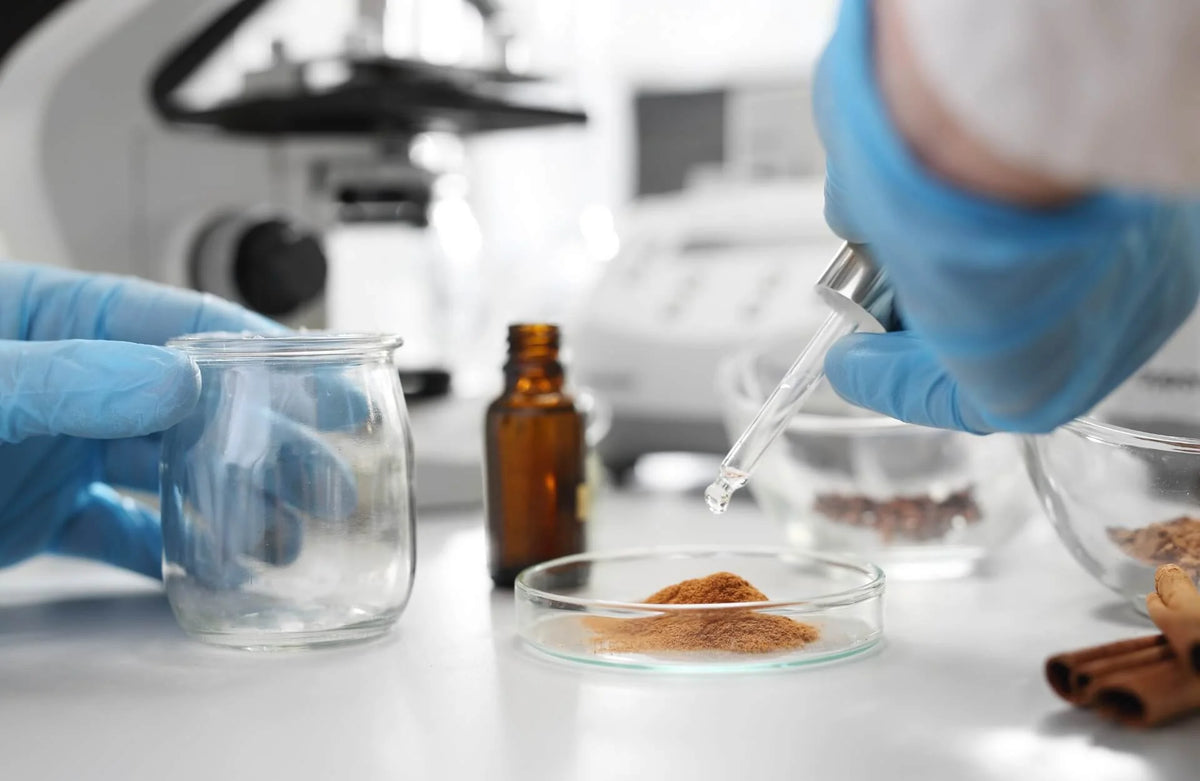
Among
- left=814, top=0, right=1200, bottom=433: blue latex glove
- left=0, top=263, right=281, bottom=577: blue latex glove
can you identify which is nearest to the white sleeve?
left=814, top=0, right=1200, bottom=433: blue latex glove

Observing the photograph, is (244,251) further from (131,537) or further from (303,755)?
(303,755)

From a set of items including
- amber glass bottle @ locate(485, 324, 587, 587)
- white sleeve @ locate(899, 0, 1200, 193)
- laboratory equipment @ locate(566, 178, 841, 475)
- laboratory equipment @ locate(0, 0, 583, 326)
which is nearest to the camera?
white sleeve @ locate(899, 0, 1200, 193)

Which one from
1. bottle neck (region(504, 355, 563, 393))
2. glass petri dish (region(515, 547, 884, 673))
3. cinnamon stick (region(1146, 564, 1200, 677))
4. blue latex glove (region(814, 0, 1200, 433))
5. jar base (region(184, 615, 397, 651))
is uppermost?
blue latex glove (region(814, 0, 1200, 433))

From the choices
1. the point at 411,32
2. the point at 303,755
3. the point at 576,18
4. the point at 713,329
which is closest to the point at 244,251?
the point at 411,32

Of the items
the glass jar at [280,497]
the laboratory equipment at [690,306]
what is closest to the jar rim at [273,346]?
the glass jar at [280,497]

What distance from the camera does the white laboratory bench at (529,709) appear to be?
481mm

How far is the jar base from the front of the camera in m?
Answer: 0.66

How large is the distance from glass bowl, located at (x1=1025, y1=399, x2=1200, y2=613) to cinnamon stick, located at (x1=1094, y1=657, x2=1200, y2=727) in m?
0.14

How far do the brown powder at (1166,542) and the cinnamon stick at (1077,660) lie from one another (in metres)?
0.11

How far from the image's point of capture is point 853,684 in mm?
592

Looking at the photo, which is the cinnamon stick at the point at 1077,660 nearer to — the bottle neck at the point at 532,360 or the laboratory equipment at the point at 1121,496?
the laboratory equipment at the point at 1121,496

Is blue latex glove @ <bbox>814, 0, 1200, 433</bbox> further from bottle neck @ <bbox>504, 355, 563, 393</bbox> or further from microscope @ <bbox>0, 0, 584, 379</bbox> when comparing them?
microscope @ <bbox>0, 0, 584, 379</bbox>

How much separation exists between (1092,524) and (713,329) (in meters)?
0.60

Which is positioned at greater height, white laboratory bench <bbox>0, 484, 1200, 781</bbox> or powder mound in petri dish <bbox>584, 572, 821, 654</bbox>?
powder mound in petri dish <bbox>584, 572, 821, 654</bbox>
